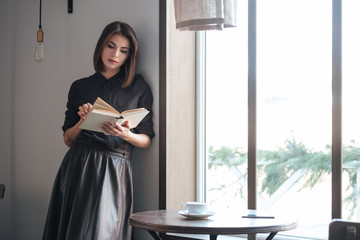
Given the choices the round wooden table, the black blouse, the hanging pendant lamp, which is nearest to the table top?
the round wooden table

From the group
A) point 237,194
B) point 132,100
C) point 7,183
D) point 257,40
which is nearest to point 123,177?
point 132,100

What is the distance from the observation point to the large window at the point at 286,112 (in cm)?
261

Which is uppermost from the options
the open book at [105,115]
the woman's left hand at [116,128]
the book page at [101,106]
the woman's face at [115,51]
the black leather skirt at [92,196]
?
the woman's face at [115,51]

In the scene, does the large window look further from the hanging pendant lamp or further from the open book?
the open book

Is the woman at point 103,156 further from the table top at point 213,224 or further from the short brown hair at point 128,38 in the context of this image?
the table top at point 213,224

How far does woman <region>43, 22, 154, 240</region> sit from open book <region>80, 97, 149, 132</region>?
0.15 meters

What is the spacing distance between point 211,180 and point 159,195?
0.34 meters

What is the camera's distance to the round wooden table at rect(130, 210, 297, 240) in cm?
193

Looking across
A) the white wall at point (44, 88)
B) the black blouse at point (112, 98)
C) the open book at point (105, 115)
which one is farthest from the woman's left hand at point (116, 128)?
the white wall at point (44, 88)

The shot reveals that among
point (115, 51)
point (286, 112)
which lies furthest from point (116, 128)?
point (286, 112)

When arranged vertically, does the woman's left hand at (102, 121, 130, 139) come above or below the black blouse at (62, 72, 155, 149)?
below

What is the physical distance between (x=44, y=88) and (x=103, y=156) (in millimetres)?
959

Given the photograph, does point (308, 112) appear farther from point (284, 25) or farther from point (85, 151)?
point (85, 151)

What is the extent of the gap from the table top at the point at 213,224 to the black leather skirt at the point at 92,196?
54 cm
